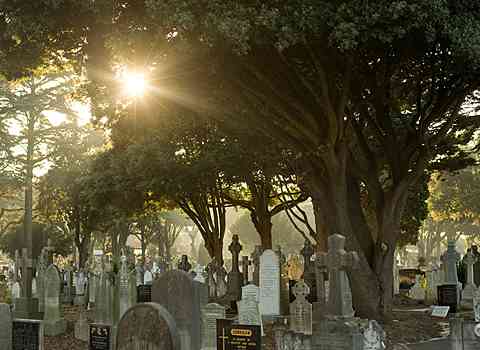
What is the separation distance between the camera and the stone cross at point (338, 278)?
11984mm

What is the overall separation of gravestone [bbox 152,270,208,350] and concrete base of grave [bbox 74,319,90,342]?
5557 millimetres

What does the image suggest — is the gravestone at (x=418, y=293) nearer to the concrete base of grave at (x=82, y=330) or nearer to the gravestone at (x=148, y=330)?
the concrete base of grave at (x=82, y=330)

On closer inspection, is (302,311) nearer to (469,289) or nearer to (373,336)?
(373,336)

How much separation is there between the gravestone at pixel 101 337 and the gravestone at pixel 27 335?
925 millimetres

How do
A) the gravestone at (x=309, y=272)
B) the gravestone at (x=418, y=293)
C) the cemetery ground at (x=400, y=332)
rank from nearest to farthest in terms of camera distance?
the cemetery ground at (x=400, y=332) → the gravestone at (x=309, y=272) → the gravestone at (x=418, y=293)

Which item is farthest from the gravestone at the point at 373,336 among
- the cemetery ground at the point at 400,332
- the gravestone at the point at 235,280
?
Answer: the gravestone at the point at 235,280

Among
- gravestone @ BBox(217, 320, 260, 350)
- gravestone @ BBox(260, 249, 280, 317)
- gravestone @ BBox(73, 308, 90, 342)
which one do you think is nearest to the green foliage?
gravestone @ BBox(260, 249, 280, 317)

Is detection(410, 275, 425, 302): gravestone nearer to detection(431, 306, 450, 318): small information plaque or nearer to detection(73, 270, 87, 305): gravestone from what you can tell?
detection(431, 306, 450, 318): small information plaque

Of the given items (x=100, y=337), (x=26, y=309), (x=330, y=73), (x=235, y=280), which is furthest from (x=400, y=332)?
(x=26, y=309)

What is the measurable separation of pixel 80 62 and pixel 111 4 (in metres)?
3.41

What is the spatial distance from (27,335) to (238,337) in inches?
143

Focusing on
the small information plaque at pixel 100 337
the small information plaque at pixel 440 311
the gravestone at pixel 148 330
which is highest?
the gravestone at pixel 148 330

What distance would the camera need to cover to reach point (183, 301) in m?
10.7

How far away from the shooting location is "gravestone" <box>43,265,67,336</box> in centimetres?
1686
